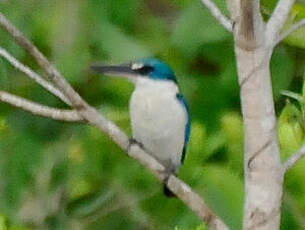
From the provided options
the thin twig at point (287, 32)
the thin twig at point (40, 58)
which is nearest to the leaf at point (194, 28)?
the thin twig at point (287, 32)

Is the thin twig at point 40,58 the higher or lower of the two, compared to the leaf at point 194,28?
higher

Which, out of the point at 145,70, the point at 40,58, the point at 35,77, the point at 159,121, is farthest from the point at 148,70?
the point at 40,58

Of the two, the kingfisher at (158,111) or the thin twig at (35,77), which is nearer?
the thin twig at (35,77)

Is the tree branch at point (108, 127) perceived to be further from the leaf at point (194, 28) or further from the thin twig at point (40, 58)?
the leaf at point (194, 28)

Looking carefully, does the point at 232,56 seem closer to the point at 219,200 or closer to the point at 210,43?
the point at 210,43

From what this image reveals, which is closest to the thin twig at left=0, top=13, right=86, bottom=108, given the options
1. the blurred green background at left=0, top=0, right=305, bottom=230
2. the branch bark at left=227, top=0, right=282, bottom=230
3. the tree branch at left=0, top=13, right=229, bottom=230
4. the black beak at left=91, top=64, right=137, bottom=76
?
the tree branch at left=0, top=13, right=229, bottom=230

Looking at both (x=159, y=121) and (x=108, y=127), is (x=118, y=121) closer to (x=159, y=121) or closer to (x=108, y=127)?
(x=159, y=121)

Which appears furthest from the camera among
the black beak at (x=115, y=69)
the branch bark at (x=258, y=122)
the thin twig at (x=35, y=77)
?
the black beak at (x=115, y=69)
